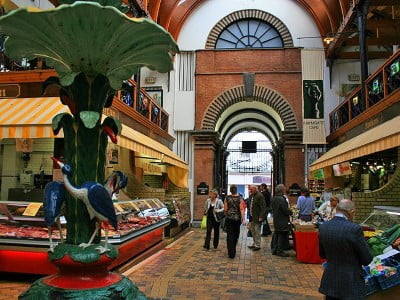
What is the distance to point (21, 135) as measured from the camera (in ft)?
Result: 21.3

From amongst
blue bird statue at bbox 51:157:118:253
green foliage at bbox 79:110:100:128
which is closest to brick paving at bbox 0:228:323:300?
blue bird statue at bbox 51:157:118:253

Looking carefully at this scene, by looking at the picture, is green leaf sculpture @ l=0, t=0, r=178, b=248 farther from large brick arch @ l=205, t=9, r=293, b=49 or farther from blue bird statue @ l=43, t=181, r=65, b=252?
large brick arch @ l=205, t=9, r=293, b=49

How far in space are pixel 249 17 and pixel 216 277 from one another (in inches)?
546

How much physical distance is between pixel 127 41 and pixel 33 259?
4.35 m

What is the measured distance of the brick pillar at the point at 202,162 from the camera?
55.5 feet

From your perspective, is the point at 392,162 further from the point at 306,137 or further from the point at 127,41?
the point at 127,41

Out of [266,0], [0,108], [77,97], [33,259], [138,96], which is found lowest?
[33,259]

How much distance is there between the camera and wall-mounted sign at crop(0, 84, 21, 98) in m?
7.66

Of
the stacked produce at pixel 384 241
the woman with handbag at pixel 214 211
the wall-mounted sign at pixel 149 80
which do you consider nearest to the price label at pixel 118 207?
the woman with handbag at pixel 214 211

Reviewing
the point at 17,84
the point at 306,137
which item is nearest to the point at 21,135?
the point at 17,84

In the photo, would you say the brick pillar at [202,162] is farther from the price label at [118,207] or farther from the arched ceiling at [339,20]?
the price label at [118,207]

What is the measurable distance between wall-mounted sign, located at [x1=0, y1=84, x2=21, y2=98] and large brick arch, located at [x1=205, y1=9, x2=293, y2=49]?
11.4m

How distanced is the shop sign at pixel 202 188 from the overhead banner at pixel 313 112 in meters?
4.43

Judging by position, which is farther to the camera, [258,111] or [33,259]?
[258,111]
